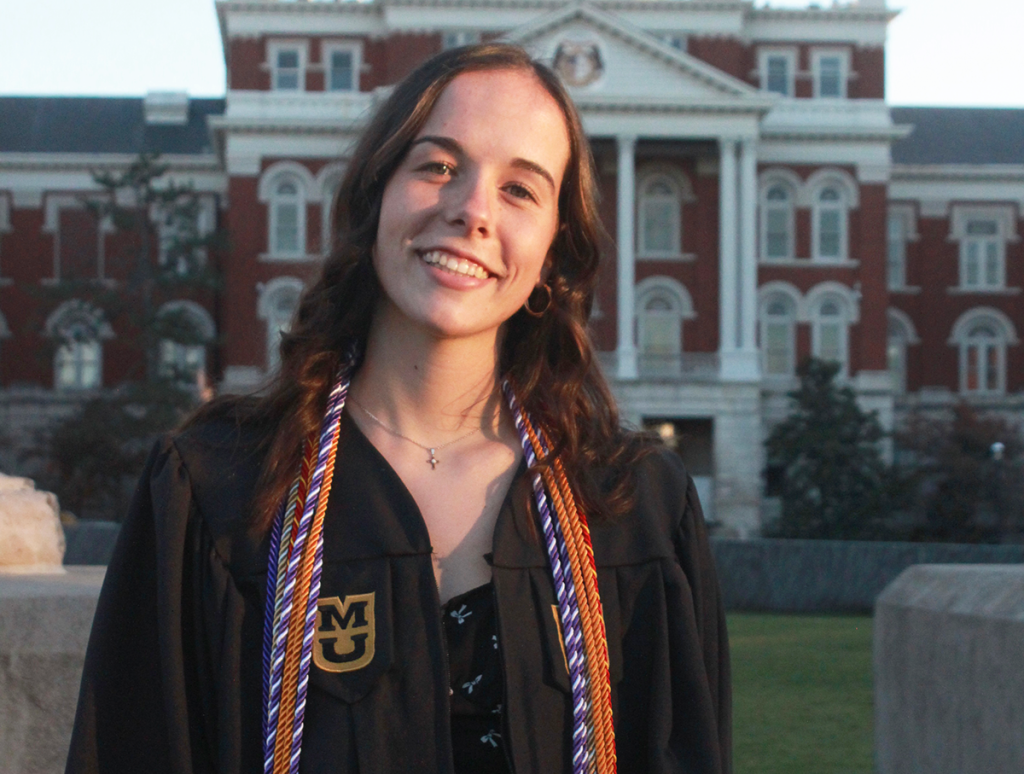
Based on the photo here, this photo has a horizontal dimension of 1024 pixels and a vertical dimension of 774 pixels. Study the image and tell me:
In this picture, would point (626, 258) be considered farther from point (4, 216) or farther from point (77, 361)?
point (4, 216)

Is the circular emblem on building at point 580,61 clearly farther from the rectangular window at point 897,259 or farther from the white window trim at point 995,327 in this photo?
the white window trim at point 995,327

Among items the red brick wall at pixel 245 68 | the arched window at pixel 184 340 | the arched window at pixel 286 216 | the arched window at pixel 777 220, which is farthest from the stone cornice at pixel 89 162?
the arched window at pixel 777 220

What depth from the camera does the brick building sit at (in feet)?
137

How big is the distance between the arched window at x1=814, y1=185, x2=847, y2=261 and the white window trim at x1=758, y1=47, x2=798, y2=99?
11.6 ft

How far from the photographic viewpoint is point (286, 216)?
4350cm

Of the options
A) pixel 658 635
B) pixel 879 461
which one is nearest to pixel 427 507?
pixel 658 635

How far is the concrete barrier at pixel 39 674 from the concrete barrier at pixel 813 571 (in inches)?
556

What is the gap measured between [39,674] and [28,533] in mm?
1479

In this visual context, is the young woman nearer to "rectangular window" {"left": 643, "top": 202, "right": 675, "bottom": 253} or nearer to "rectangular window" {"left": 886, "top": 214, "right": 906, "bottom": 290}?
"rectangular window" {"left": 643, "top": 202, "right": 675, "bottom": 253}

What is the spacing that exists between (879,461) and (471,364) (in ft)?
119

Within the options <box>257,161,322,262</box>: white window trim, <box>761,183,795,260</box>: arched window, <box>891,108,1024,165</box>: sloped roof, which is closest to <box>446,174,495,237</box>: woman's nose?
<box>257,161,322,262</box>: white window trim

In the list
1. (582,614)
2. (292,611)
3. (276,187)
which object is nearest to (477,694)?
(582,614)

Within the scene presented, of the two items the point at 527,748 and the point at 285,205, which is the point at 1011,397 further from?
the point at 527,748

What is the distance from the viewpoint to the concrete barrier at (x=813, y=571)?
17.7m
